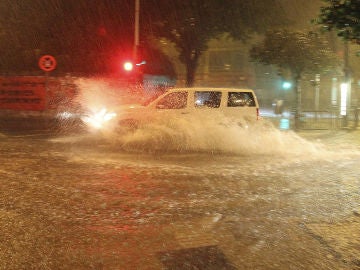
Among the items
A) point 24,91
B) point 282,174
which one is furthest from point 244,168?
point 24,91

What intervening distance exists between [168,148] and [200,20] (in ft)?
44.0

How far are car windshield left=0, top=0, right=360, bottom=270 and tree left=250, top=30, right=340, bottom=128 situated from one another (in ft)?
0.19

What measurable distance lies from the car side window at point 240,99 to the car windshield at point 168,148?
4 cm

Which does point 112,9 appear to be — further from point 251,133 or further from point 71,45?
point 251,133

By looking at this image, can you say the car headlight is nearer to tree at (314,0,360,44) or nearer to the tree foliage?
tree at (314,0,360,44)

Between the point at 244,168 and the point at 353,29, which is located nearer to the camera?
the point at 353,29

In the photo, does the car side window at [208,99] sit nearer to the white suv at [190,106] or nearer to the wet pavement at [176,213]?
the white suv at [190,106]

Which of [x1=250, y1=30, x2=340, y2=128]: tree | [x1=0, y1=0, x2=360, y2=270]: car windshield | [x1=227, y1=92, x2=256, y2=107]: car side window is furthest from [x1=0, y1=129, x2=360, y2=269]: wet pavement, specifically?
[x1=250, y1=30, x2=340, y2=128]: tree

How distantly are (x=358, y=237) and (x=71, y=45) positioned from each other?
25.5 m

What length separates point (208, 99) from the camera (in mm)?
14250

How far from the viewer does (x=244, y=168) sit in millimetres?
10664

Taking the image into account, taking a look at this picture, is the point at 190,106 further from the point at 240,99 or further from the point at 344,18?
the point at 344,18

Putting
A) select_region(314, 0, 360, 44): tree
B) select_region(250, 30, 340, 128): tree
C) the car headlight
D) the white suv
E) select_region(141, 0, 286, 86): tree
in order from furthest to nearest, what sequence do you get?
1. select_region(141, 0, 286, 86): tree
2. select_region(250, 30, 340, 128): tree
3. the car headlight
4. the white suv
5. select_region(314, 0, 360, 44): tree

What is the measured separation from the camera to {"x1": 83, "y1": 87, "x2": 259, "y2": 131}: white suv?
13.7 metres
